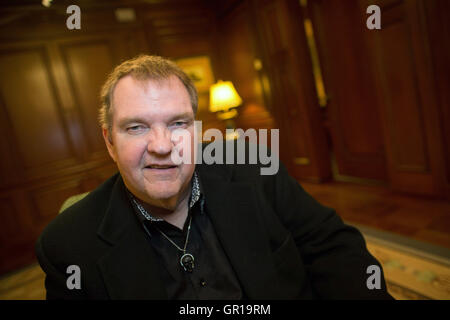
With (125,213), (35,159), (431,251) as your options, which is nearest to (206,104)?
(35,159)

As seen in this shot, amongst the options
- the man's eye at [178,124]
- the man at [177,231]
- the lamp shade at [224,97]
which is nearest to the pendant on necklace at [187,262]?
the man at [177,231]

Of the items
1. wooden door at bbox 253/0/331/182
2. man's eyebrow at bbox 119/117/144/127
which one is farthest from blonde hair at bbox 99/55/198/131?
wooden door at bbox 253/0/331/182

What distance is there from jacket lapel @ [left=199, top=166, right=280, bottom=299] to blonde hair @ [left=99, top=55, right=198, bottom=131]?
1.18ft

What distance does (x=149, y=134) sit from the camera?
1034mm

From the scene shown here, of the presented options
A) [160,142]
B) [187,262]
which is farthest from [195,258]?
[160,142]

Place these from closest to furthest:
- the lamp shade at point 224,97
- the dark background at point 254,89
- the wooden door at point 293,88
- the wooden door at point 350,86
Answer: the dark background at point 254,89 < the wooden door at point 350,86 < the wooden door at point 293,88 < the lamp shade at point 224,97

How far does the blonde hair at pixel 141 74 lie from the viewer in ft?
3.50

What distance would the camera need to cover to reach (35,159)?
177 inches

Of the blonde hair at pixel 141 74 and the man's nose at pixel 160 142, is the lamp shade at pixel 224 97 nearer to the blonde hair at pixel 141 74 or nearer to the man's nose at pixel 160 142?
the blonde hair at pixel 141 74

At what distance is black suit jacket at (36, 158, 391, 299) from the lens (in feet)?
3.30

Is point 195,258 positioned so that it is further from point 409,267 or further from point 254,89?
point 254,89

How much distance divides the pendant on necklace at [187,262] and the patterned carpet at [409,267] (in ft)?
4.85

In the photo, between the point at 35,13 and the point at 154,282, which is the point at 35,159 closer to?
the point at 35,13

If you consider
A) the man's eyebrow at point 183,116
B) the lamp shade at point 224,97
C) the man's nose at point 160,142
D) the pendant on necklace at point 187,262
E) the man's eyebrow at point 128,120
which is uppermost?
the lamp shade at point 224,97
